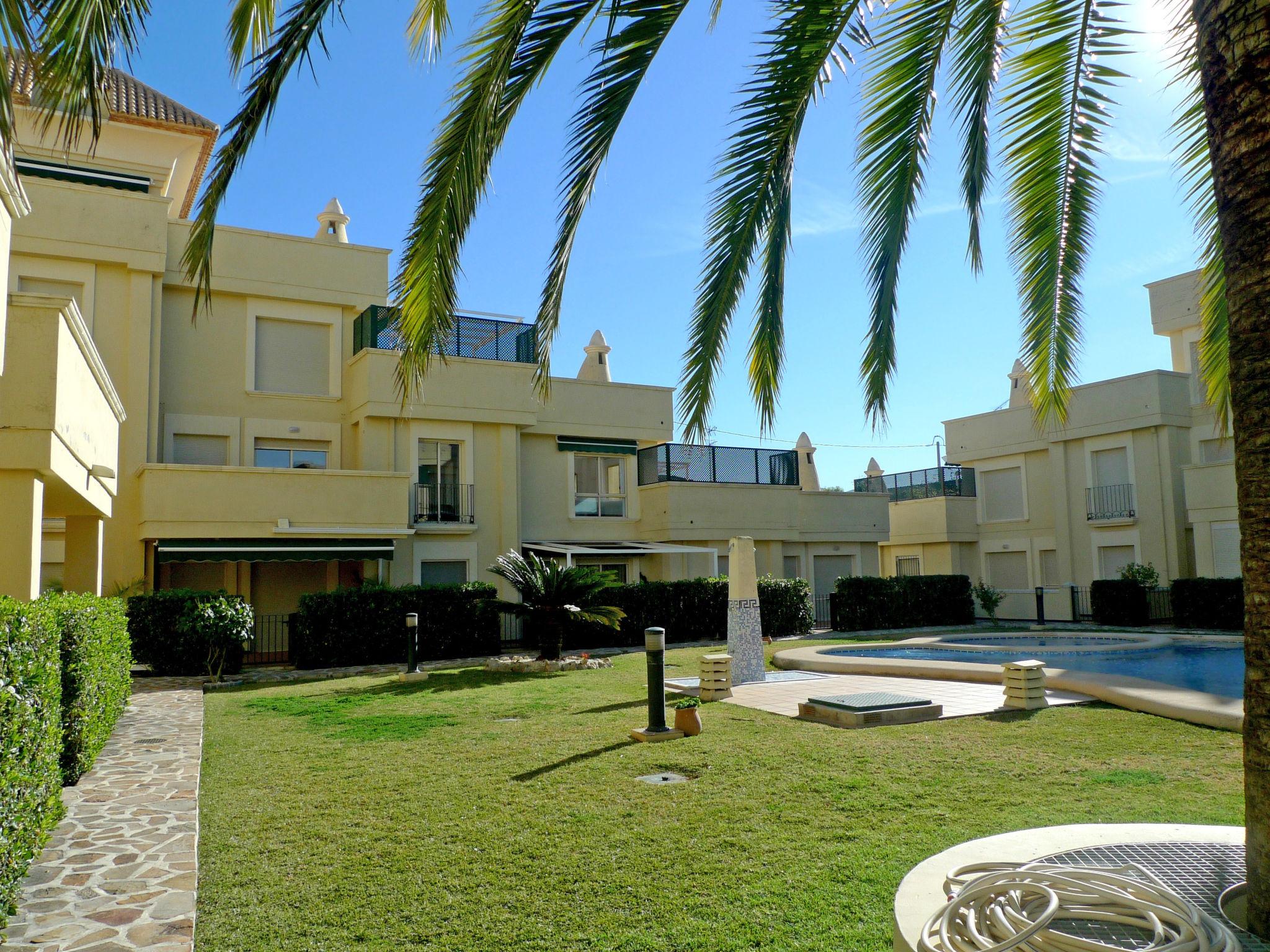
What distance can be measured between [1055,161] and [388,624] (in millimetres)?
15751

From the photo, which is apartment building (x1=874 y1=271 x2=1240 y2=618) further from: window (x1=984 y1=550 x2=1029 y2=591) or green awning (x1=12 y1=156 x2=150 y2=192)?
green awning (x1=12 y1=156 x2=150 y2=192)

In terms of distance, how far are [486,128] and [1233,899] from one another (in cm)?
550

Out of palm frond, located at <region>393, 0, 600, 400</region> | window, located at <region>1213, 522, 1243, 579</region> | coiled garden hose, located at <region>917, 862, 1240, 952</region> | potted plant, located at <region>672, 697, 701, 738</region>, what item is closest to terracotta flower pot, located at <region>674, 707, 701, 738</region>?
potted plant, located at <region>672, 697, 701, 738</region>

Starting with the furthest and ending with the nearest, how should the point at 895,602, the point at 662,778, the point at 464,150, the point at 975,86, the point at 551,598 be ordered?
the point at 895,602
the point at 551,598
the point at 662,778
the point at 975,86
the point at 464,150

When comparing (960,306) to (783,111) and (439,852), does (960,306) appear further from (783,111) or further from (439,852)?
(439,852)

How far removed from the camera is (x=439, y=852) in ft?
19.6

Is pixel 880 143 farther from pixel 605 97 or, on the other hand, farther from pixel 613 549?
pixel 613 549

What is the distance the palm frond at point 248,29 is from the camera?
4.95 m

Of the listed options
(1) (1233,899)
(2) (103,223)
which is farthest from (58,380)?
(2) (103,223)

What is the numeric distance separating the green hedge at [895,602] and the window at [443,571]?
10820 mm

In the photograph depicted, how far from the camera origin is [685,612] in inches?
938

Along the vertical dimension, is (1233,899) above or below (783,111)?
below

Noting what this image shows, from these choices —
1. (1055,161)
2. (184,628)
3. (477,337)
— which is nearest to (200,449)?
(477,337)

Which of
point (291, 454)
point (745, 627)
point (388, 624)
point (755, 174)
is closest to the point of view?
point (755, 174)
